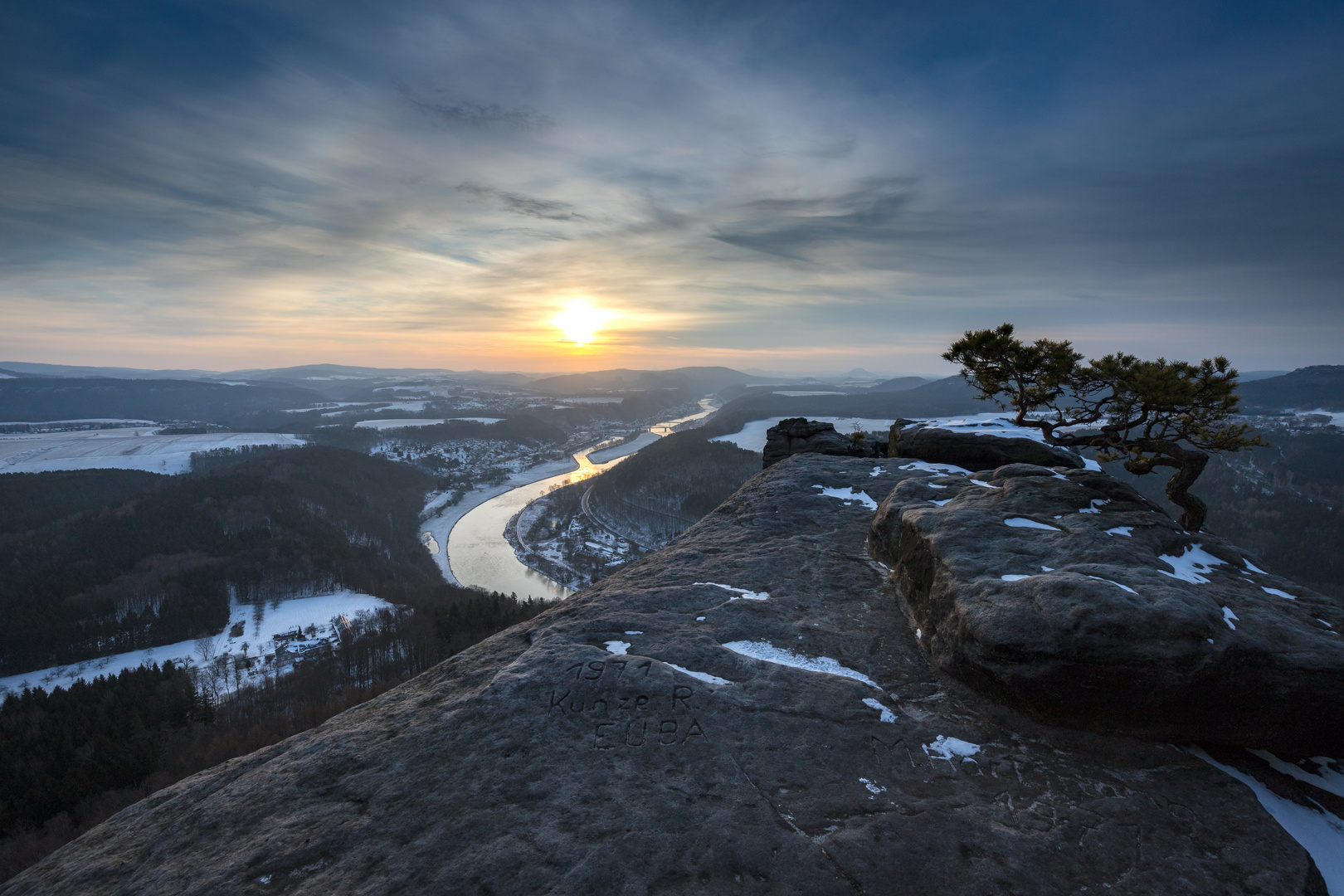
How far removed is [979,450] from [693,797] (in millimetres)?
18879

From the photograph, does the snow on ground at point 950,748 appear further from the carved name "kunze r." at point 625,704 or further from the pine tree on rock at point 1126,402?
the pine tree on rock at point 1126,402

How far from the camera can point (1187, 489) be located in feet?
56.4

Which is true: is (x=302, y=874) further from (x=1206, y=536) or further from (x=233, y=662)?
(x=233, y=662)

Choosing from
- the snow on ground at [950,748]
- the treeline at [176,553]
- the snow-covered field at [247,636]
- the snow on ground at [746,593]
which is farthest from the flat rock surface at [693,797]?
the snow-covered field at [247,636]

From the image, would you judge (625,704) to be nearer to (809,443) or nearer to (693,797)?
(693,797)

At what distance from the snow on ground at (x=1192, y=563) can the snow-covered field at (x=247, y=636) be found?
354ft

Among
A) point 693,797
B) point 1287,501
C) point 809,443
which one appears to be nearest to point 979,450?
point 809,443

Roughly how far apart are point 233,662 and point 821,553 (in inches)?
4047

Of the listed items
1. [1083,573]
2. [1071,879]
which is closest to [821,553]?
[1083,573]

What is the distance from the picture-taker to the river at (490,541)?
10394 centimetres

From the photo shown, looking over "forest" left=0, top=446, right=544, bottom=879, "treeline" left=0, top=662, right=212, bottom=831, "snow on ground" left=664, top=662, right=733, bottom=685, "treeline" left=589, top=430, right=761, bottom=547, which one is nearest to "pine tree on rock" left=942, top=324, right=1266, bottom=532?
"snow on ground" left=664, top=662, right=733, bottom=685

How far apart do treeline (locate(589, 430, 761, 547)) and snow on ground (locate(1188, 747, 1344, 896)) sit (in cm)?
11564

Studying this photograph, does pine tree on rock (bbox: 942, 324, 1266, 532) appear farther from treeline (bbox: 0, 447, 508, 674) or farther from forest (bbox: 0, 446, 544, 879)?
treeline (bbox: 0, 447, 508, 674)

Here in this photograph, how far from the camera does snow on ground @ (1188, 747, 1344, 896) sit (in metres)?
6.13
